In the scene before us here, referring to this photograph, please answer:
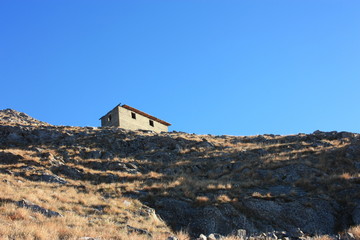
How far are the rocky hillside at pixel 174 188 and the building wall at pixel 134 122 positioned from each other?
10.1 m

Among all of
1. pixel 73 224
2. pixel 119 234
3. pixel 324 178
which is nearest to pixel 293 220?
pixel 324 178

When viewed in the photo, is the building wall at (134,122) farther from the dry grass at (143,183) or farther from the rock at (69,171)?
the rock at (69,171)

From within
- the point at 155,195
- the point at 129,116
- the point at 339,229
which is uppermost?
the point at 129,116

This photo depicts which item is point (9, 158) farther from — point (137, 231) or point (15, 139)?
point (137, 231)

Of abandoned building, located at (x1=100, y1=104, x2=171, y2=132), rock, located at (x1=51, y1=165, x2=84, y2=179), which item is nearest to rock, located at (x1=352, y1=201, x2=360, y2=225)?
rock, located at (x1=51, y1=165, x2=84, y2=179)

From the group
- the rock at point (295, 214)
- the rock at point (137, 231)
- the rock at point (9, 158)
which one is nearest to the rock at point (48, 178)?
the rock at point (9, 158)

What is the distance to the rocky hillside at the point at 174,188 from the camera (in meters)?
12.3

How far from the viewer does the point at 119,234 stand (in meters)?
10.5

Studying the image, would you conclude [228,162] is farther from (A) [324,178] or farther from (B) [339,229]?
(B) [339,229]

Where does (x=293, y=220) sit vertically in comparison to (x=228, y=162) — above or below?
below

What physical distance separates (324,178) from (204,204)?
8.64 metres

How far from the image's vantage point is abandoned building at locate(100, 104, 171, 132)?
44281 mm

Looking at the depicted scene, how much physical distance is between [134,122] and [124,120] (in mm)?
2299

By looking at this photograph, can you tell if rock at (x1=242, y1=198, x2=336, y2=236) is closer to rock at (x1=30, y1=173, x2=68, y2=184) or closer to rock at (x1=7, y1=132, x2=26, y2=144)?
rock at (x1=30, y1=173, x2=68, y2=184)
